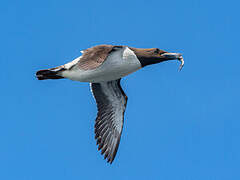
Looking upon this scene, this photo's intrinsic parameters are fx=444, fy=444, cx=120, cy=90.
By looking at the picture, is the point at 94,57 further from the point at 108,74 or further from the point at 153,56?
the point at 153,56

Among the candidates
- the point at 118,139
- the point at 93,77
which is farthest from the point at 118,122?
the point at 93,77

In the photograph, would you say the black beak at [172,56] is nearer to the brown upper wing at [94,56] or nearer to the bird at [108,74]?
the bird at [108,74]

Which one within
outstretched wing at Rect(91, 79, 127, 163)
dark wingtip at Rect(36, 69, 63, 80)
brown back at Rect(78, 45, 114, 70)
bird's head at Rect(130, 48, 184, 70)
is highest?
bird's head at Rect(130, 48, 184, 70)

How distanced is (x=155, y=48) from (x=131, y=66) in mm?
1211

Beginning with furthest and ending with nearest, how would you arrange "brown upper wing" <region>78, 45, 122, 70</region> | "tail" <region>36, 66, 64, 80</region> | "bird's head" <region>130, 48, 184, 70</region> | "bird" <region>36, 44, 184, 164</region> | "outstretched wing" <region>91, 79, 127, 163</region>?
"outstretched wing" <region>91, 79, 127, 163</region>
"tail" <region>36, 66, 64, 80</region>
"bird's head" <region>130, 48, 184, 70</region>
"bird" <region>36, 44, 184, 164</region>
"brown upper wing" <region>78, 45, 122, 70</region>

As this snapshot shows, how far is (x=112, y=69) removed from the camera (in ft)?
50.2

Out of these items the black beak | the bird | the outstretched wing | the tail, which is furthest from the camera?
the outstretched wing

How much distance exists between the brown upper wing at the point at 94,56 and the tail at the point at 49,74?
0.93m

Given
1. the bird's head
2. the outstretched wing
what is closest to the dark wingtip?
the outstretched wing

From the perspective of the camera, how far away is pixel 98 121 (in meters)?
17.1

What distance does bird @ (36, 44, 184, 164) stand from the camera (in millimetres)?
15211

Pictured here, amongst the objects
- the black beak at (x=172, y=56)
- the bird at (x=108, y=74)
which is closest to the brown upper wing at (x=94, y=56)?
the bird at (x=108, y=74)

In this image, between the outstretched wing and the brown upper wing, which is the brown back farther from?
the outstretched wing

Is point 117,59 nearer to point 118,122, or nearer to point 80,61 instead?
point 80,61
